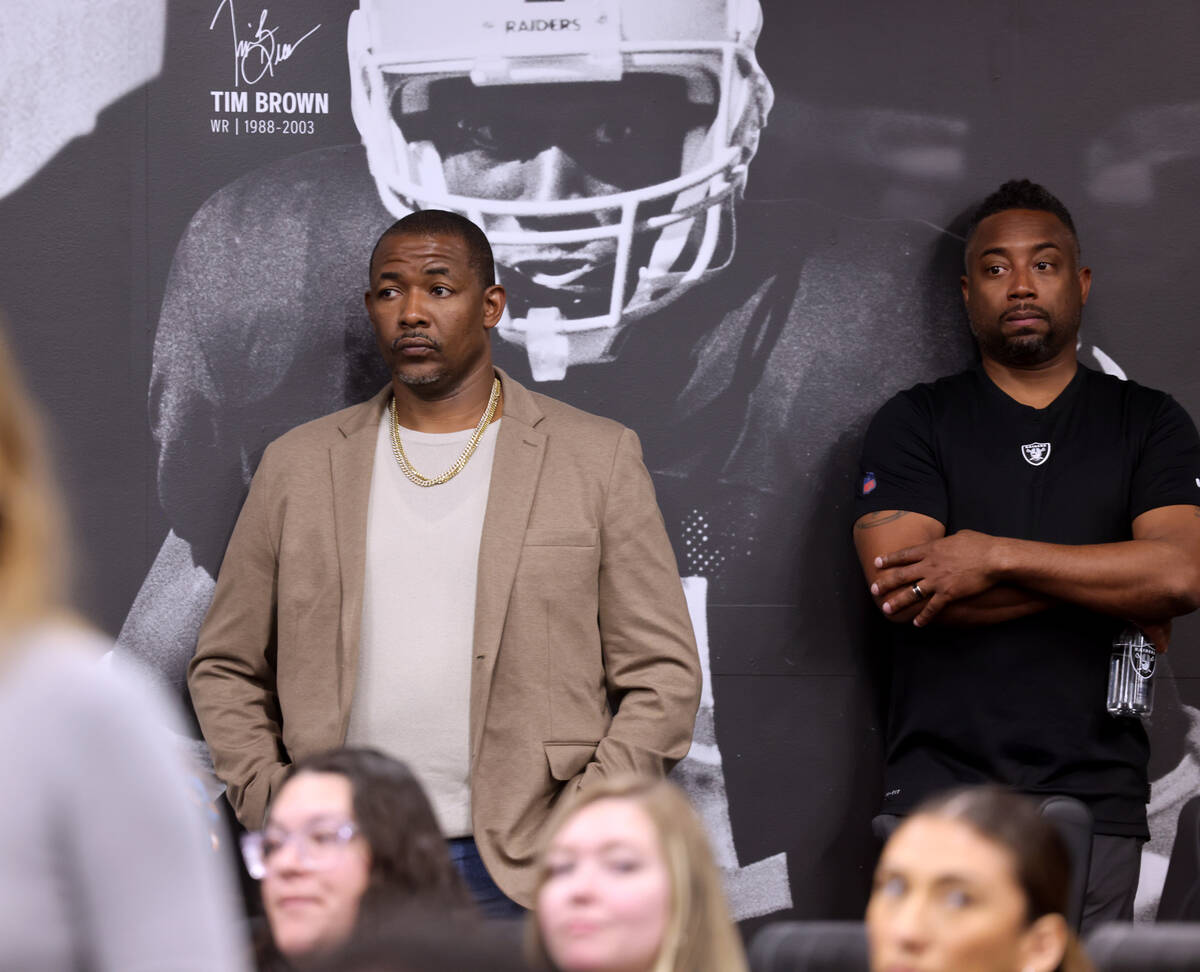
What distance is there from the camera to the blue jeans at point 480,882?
3238 millimetres

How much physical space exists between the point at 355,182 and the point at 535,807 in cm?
177

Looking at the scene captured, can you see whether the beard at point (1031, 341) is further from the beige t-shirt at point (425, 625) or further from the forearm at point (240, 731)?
the forearm at point (240, 731)

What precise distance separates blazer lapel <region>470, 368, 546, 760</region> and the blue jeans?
21 cm

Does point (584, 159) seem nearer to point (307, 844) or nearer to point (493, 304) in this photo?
point (493, 304)

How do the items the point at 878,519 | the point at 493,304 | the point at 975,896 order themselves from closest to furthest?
1. the point at 975,896
2. the point at 878,519
3. the point at 493,304

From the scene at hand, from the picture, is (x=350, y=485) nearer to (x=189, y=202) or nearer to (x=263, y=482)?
(x=263, y=482)

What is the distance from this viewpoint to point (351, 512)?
137 inches

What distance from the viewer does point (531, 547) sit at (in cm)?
341

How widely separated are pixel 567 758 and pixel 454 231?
1292 millimetres

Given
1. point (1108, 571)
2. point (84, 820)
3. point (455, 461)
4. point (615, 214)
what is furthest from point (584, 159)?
point (84, 820)

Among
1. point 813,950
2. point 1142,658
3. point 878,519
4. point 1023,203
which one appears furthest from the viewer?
point 1023,203

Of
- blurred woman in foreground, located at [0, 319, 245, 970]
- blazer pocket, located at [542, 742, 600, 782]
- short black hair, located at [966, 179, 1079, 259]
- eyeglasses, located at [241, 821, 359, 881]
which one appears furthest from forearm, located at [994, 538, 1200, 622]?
blurred woman in foreground, located at [0, 319, 245, 970]

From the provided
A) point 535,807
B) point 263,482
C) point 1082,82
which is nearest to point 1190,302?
point 1082,82

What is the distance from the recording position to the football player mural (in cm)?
401
